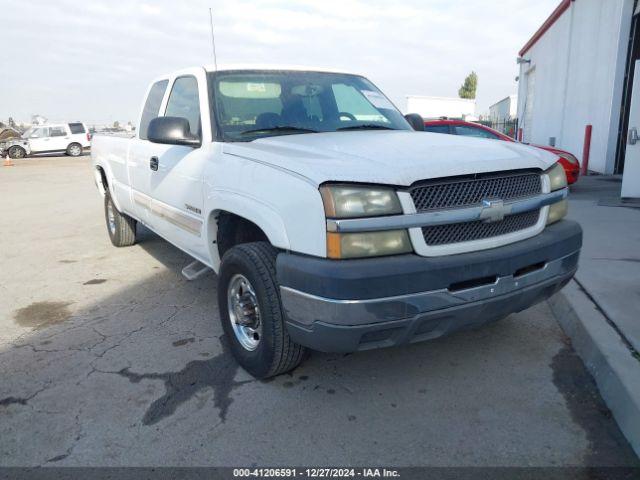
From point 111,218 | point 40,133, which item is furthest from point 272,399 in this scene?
point 40,133

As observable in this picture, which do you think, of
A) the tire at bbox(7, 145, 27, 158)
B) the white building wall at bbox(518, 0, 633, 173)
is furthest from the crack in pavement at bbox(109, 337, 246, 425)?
the tire at bbox(7, 145, 27, 158)

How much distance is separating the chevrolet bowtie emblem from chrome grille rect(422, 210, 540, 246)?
46 mm

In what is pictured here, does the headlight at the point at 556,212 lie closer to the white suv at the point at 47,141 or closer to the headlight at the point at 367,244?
the headlight at the point at 367,244

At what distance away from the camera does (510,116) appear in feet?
117

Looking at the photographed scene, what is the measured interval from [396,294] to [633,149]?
7207mm

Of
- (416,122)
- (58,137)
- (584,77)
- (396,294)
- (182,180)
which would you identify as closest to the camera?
(396,294)

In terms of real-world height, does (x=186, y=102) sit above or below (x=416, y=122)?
above

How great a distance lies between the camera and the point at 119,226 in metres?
6.10

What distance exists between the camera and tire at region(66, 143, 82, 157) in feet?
85.4

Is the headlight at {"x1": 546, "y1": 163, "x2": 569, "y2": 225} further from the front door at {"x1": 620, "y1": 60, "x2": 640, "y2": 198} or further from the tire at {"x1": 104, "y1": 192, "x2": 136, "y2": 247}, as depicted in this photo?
the front door at {"x1": 620, "y1": 60, "x2": 640, "y2": 198}

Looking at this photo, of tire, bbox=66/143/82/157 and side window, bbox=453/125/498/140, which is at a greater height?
side window, bbox=453/125/498/140

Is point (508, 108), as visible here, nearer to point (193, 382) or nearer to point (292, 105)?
point (292, 105)

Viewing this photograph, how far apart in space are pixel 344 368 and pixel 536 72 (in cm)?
2142

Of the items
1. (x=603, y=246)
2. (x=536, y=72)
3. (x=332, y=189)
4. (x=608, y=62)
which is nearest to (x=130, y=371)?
(x=332, y=189)
